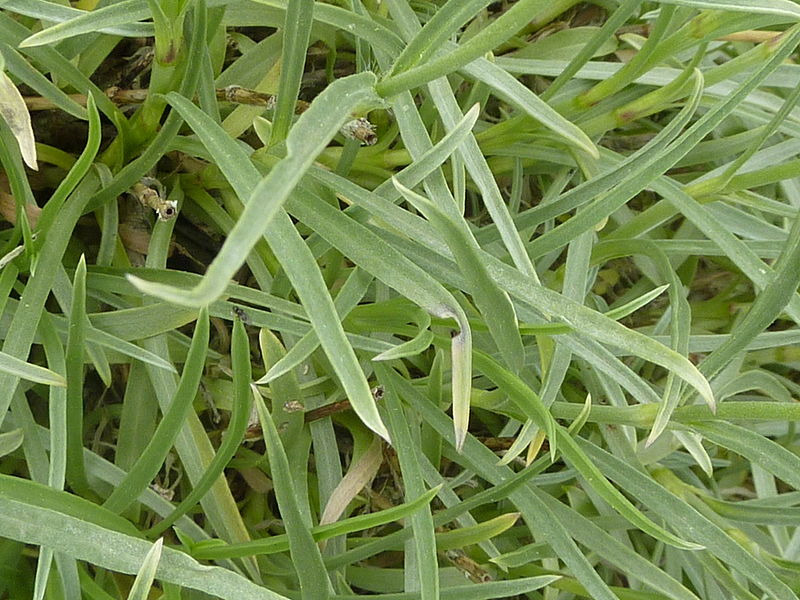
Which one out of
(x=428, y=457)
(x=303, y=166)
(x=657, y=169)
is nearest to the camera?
(x=303, y=166)

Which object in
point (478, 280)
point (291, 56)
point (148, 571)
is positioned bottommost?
point (148, 571)

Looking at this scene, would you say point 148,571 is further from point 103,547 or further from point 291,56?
point 291,56

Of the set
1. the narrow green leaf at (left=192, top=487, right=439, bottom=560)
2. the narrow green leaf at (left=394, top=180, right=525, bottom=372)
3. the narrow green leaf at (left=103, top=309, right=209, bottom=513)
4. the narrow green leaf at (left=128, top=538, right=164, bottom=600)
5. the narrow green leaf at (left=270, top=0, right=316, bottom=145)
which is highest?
the narrow green leaf at (left=270, top=0, right=316, bottom=145)

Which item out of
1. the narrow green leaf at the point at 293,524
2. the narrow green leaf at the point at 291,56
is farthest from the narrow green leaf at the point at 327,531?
the narrow green leaf at the point at 291,56

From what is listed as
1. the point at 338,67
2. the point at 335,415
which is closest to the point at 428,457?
the point at 335,415

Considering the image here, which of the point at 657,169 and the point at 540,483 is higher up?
the point at 657,169

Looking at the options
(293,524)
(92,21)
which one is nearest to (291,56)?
(92,21)

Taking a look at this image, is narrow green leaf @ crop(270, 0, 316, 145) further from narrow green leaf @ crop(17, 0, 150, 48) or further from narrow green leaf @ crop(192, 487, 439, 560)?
narrow green leaf @ crop(192, 487, 439, 560)

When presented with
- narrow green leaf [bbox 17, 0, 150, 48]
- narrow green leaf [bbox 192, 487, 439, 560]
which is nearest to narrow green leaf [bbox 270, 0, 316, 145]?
narrow green leaf [bbox 17, 0, 150, 48]

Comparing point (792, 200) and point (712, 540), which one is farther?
point (792, 200)

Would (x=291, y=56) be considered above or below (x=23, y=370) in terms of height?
above

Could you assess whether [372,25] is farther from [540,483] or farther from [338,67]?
[540,483]
